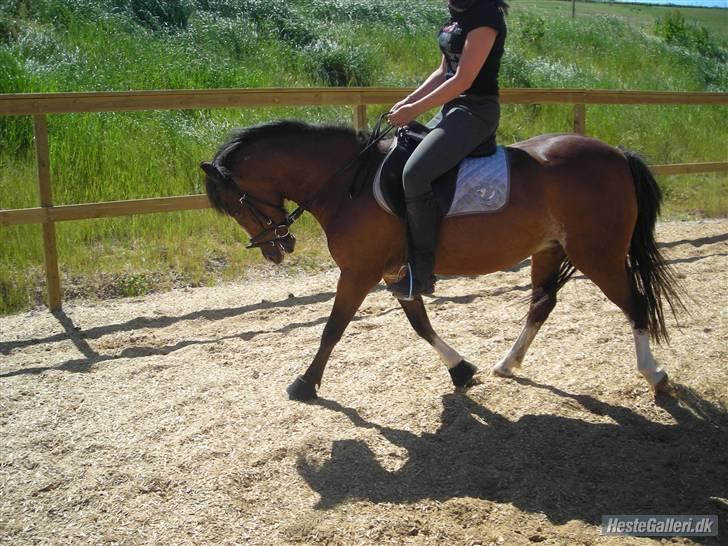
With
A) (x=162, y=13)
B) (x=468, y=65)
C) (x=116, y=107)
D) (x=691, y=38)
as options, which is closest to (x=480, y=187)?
(x=468, y=65)

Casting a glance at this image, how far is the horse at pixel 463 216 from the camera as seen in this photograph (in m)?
4.68

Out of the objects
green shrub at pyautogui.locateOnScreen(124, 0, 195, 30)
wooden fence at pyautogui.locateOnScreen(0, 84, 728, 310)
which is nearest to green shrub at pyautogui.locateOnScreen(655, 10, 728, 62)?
green shrub at pyautogui.locateOnScreen(124, 0, 195, 30)

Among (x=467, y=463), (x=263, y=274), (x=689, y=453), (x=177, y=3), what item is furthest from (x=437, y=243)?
(x=177, y=3)

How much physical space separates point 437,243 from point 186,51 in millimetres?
9397

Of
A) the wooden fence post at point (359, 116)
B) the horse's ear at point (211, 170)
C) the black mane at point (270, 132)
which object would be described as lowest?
the wooden fence post at point (359, 116)

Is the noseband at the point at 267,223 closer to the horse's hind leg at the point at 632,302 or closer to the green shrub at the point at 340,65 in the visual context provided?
the horse's hind leg at the point at 632,302

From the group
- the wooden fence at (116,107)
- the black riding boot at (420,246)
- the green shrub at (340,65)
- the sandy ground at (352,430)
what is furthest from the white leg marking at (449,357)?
the green shrub at (340,65)

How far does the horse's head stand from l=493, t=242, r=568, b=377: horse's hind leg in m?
1.66

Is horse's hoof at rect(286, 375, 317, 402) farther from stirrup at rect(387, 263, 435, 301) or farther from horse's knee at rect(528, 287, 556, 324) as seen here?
horse's knee at rect(528, 287, 556, 324)

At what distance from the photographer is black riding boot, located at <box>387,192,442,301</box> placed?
14.7ft

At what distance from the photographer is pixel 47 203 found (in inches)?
265

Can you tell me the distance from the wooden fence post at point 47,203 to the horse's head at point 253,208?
2.59 m

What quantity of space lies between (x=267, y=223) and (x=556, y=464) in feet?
7.34

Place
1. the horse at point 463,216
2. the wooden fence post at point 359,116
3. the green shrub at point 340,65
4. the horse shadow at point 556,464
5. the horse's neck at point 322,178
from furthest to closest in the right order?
1. the green shrub at point 340,65
2. the wooden fence post at point 359,116
3. the horse's neck at point 322,178
4. the horse at point 463,216
5. the horse shadow at point 556,464
